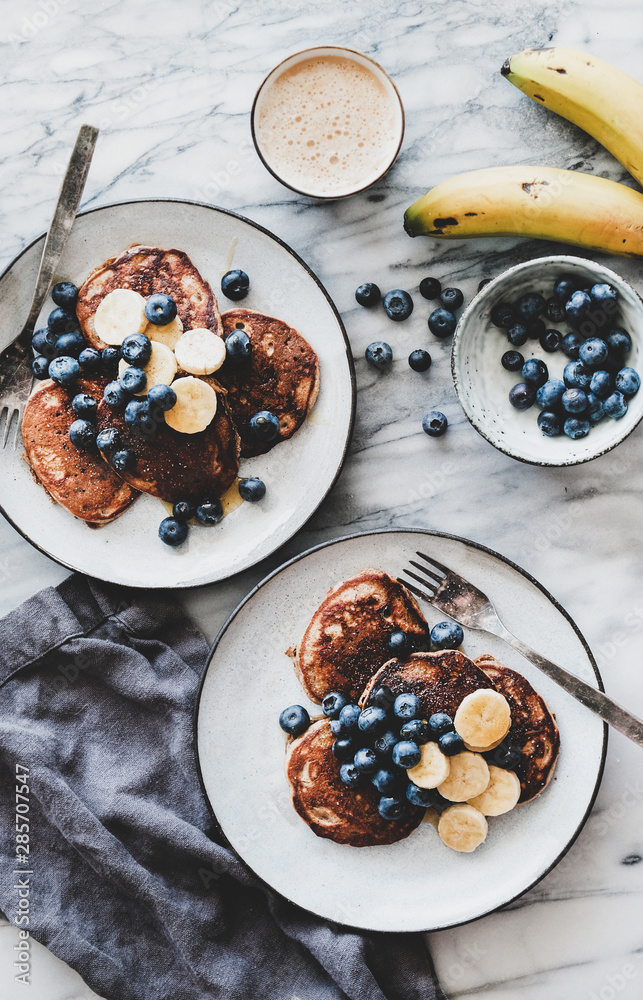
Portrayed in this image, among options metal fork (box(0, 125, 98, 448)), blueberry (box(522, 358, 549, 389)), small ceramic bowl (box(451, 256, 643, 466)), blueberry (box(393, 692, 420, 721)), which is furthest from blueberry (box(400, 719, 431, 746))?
metal fork (box(0, 125, 98, 448))

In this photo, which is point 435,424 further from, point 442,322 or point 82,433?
point 82,433

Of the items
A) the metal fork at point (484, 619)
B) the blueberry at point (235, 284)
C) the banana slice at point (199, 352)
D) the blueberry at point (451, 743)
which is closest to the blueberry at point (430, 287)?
the blueberry at point (235, 284)

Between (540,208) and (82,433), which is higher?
(540,208)

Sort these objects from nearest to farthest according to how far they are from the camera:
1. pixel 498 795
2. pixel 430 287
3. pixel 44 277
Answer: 1. pixel 498 795
2. pixel 44 277
3. pixel 430 287

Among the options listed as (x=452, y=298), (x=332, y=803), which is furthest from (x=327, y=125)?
(x=332, y=803)

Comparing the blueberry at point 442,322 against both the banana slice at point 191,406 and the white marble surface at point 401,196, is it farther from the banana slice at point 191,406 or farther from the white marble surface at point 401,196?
the banana slice at point 191,406

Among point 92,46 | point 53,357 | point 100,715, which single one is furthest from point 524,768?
point 92,46
